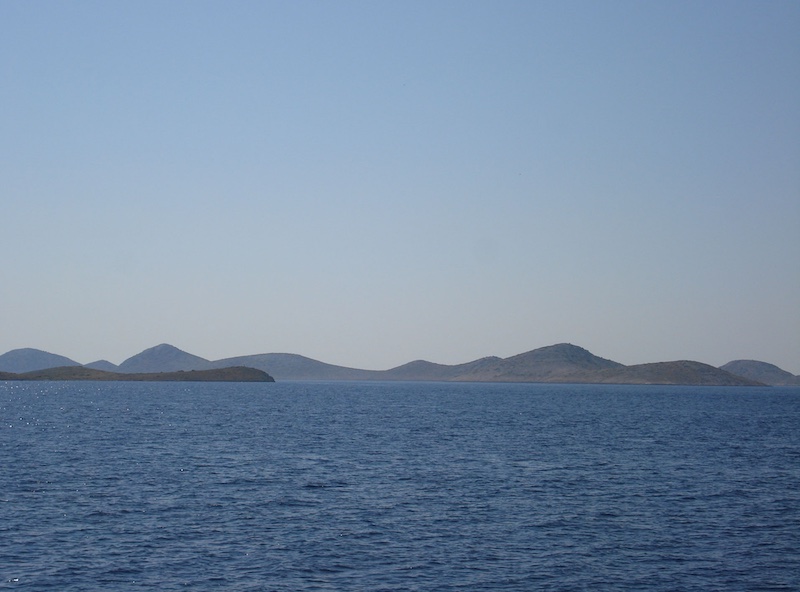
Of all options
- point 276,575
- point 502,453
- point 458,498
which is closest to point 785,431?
point 502,453

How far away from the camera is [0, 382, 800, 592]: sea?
39.2m

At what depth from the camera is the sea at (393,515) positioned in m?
39.2

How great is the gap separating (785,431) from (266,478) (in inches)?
3905

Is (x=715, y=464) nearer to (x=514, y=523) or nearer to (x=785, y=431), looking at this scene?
(x=514, y=523)

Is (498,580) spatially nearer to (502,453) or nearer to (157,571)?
(157,571)

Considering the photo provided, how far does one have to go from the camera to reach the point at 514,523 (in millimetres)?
51031

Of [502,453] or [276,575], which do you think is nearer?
[276,575]

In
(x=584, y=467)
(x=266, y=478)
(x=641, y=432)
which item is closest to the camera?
(x=266, y=478)

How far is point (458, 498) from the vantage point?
59.1 meters

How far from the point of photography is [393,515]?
2073 inches

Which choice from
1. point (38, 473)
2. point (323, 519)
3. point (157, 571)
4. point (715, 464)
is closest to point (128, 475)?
point (38, 473)

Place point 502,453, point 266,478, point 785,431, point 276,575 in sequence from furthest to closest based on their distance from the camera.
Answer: point 785,431 < point 502,453 < point 266,478 < point 276,575

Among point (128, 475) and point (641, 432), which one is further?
point (641, 432)

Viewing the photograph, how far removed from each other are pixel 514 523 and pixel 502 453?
3759 cm
